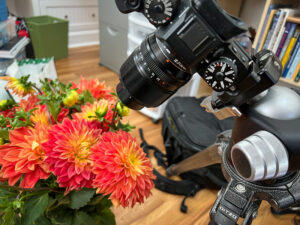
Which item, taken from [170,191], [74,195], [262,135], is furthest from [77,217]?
[170,191]

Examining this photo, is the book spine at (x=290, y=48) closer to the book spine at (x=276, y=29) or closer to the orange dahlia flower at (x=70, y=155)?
the book spine at (x=276, y=29)

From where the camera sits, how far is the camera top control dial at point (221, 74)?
0.29 metres

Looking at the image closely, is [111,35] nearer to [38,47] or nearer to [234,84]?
[38,47]

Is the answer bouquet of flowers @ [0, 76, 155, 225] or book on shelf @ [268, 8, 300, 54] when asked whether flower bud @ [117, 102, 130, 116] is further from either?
book on shelf @ [268, 8, 300, 54]

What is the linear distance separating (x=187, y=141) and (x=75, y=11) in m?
1.86

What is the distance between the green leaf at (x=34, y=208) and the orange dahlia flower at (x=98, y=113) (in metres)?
0.13

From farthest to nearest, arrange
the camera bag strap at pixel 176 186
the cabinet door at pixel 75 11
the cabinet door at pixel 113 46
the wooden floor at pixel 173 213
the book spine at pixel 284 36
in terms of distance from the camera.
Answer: the cabinet door at pixel 75 11
the cabinet door at pixel 113 46
the book spine at pixel 284 36
the camera bag strap at pixel 176 186
the wooden floor at pixel 173 213

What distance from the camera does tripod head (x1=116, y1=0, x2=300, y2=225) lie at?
0.26m

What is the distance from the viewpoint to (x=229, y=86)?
1.00 feet

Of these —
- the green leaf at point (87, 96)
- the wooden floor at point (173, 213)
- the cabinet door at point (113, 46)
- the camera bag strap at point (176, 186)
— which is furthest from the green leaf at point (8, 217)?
the cabinet door at point (113, 46)

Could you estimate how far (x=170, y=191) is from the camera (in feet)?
2.83

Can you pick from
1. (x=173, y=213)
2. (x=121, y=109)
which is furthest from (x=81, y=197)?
(x=173, y=213)

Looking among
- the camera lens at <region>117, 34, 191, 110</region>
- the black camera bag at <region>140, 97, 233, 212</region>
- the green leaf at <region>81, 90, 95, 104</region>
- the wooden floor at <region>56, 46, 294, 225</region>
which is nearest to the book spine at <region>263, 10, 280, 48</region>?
the black camera bag at <region>140, 97, 233, 212</region>

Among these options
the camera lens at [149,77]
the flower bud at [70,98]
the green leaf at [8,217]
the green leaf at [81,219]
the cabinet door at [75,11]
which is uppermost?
the camera lens at [149,77]
